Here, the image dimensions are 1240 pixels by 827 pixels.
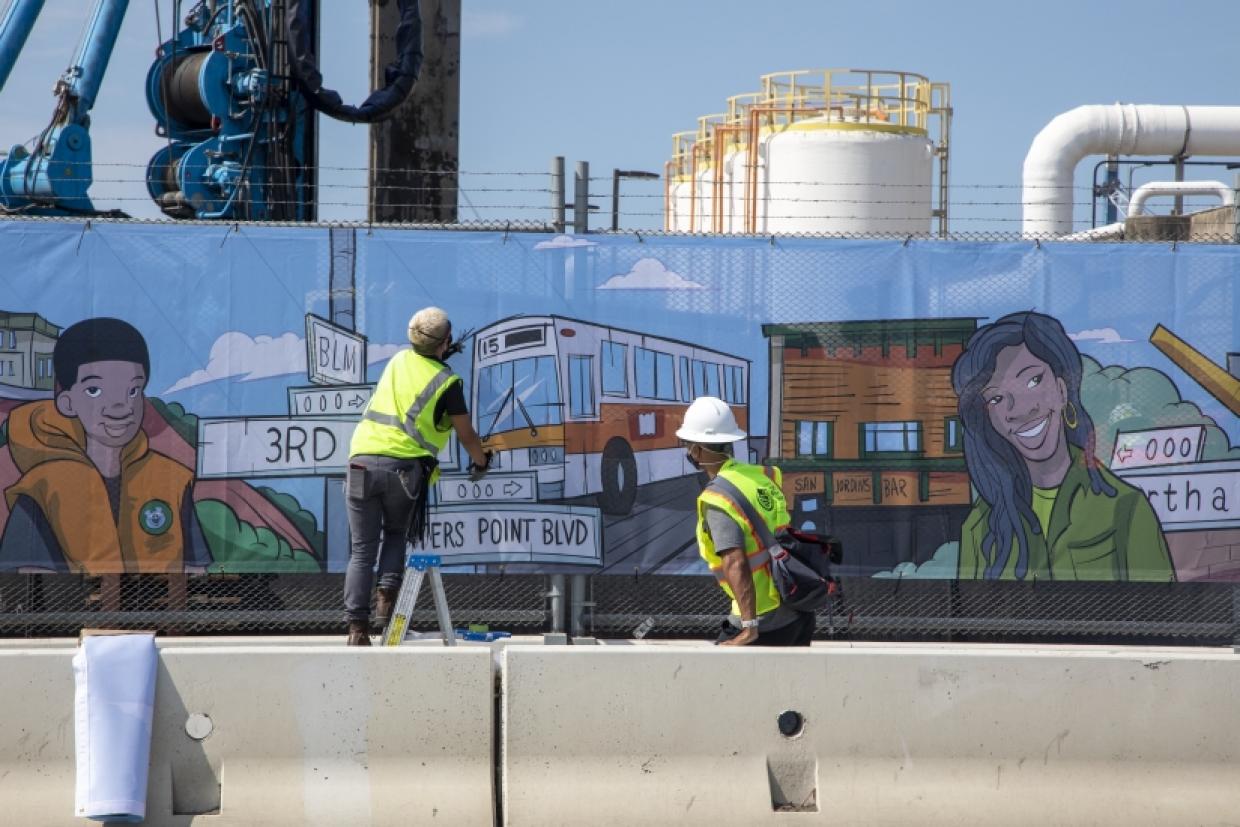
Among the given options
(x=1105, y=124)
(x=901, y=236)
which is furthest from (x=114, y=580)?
(x=1105, y=124)

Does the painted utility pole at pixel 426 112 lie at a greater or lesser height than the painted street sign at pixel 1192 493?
greater

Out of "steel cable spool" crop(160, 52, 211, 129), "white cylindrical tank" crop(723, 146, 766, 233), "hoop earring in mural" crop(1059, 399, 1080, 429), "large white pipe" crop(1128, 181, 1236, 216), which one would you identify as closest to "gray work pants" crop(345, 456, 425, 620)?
"hoop earring in mural" crop(1059, 399, 1080, 429)

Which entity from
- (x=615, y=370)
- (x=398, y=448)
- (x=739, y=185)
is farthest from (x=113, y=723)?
(x=739, y=185)

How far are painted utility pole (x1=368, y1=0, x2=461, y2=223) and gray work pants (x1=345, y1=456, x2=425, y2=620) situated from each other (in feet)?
21.4

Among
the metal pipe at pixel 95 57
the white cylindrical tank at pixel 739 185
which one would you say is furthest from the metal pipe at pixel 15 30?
the white cylindrical tank at pixel 739 185

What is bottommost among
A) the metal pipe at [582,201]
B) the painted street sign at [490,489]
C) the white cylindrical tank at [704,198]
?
the painted street sign at [490,489]

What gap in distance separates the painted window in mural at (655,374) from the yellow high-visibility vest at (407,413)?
1884 mm

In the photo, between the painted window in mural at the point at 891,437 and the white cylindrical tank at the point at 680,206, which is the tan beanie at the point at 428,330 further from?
the white cylindrical tank at the point at 680,206

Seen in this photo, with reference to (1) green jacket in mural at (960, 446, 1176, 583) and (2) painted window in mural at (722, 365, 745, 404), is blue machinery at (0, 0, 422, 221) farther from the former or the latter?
(1) green jacket in mural at (960, 446, 1176, 583)

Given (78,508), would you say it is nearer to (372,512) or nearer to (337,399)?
(337,399)

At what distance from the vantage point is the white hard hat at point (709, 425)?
6.52m

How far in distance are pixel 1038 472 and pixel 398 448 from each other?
13.5 ft

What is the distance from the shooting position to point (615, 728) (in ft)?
20.3

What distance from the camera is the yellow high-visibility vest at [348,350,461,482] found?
8008mm
